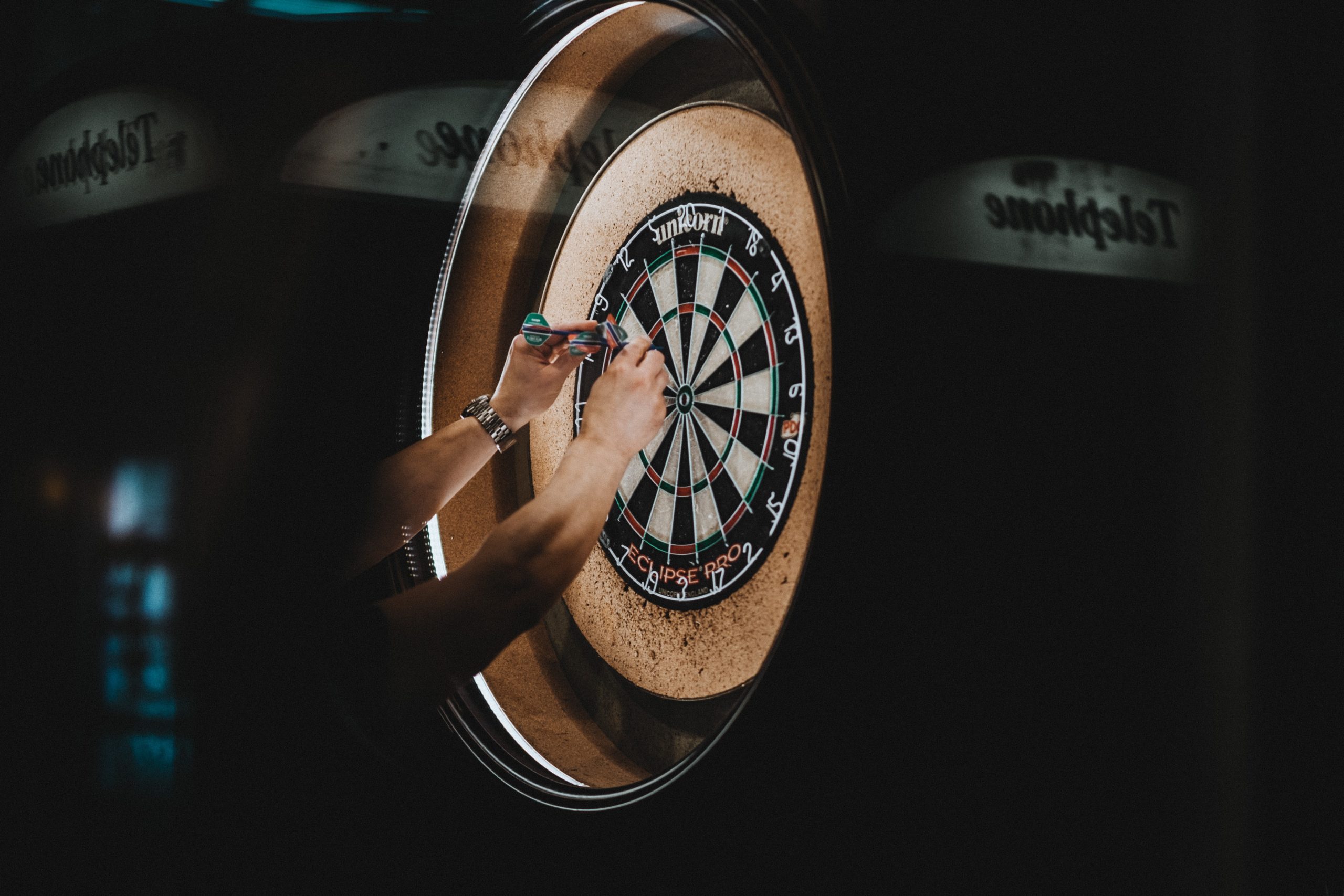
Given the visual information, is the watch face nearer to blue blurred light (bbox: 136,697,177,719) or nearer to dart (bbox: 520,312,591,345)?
dart (bbox: 520,312,591,345)

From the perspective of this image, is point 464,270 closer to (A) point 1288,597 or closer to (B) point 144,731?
(B) point 144,731

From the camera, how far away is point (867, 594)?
851 millimetres

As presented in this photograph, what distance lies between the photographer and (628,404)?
1.31 meters

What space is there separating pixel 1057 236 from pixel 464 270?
1.13m

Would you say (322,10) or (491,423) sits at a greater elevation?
(322,10)

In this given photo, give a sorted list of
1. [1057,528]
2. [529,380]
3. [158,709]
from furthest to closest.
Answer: [158,709], [529,380], [1057,528]

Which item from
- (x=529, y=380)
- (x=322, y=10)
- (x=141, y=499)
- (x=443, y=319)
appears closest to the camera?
(x=529, y=380)

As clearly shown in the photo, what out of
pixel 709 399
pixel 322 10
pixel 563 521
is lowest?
pixel 563 521

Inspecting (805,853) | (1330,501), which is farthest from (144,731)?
(1330,501)

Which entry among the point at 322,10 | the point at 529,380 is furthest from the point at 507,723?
the point at 322,10

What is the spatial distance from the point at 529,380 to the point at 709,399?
37cm

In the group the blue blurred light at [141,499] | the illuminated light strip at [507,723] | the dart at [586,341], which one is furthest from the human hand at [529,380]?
the blue blurred light at [141,499]

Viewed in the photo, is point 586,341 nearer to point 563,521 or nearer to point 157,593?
point 563,521

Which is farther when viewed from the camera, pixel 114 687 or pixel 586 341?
pixel 114 687
